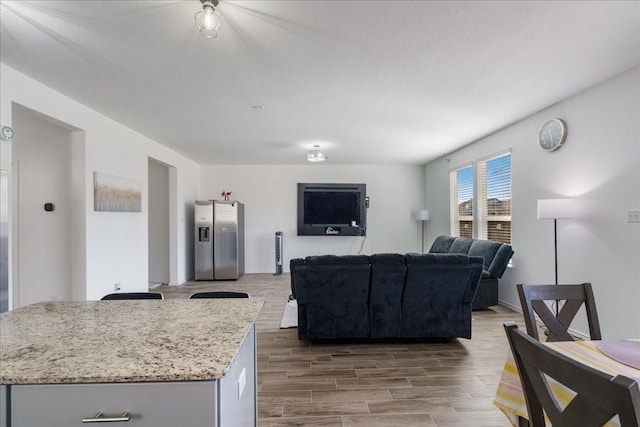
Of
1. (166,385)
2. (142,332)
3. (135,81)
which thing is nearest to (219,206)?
(135,81)

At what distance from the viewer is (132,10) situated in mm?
1846

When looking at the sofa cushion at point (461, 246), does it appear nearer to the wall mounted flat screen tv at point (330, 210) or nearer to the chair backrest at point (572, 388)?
the wall mounted flat screen tv at point (330, 210)

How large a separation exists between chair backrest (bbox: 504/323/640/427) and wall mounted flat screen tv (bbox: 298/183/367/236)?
622 centimetres

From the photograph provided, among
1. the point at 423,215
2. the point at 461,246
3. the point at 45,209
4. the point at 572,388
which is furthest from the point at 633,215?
the point at 45,209

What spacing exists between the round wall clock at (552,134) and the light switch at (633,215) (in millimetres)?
1063

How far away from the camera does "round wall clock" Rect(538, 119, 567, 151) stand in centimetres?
341

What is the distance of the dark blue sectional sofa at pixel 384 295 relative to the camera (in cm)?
301

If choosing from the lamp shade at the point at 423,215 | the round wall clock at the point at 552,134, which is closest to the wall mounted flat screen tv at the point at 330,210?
the lamp shade at the point at 423,215

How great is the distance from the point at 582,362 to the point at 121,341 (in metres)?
1.68

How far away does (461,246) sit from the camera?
16.8ft

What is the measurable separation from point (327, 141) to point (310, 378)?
3.65 meters

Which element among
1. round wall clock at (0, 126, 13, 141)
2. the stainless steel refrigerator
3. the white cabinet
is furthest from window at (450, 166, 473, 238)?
round wall clock at (0, 126, 13, 141)

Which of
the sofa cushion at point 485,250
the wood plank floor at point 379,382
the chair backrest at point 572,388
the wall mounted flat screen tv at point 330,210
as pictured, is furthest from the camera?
the wall mounted flat screen tv at point 330,210

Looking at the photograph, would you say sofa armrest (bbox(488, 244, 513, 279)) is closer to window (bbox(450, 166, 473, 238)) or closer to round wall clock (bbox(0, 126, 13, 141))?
window (bbox(450, 166, 473, 238))
